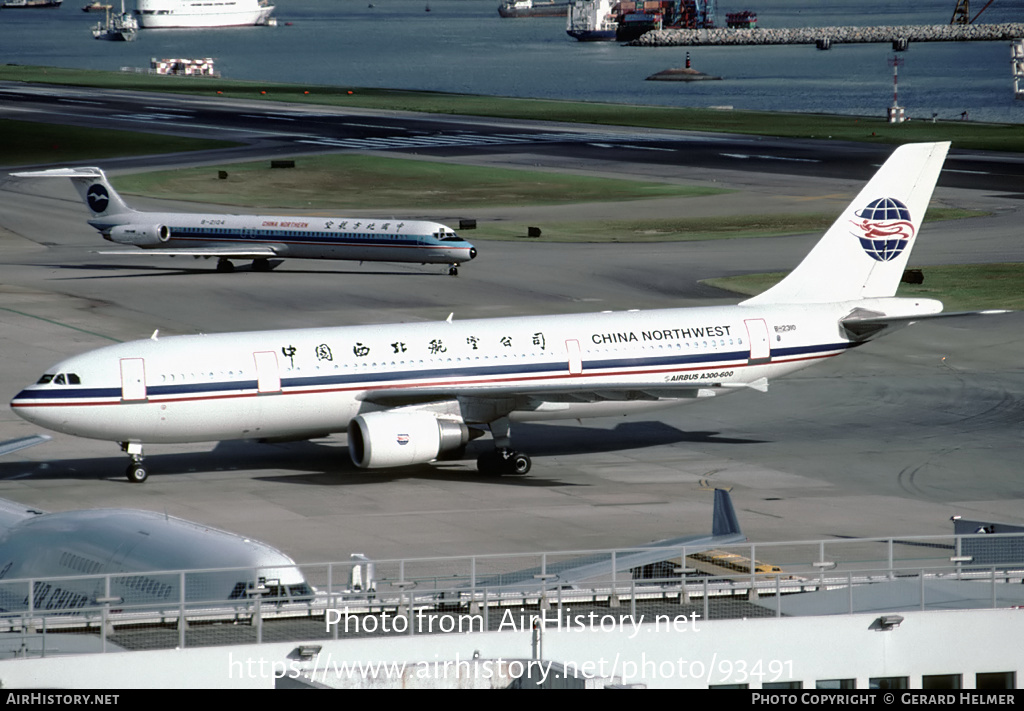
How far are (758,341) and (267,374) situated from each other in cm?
1579

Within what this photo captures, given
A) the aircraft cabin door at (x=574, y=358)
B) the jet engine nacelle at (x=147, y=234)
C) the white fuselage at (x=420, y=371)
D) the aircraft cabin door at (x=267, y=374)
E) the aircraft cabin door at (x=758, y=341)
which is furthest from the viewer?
the jet engine nacelle at (x=147, y=234)

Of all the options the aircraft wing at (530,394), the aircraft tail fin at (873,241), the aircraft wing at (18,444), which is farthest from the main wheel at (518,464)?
the aircraft wing at (18,444)


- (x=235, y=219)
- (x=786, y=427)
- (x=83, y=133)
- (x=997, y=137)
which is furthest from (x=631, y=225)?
(x=83, y=133)

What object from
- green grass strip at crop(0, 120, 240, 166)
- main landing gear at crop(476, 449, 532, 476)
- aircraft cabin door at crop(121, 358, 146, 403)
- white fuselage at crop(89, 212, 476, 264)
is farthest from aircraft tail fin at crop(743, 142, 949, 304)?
green grass strip at crop(0, 120, 240, 166)

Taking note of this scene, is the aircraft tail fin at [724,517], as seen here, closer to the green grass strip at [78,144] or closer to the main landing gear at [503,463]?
the main landing gear at [503,463]

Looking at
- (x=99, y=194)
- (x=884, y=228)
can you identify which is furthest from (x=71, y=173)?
(x=884, y=228)

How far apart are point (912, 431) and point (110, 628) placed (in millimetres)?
33126

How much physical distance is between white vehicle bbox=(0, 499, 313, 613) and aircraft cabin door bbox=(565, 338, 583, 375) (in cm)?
1934

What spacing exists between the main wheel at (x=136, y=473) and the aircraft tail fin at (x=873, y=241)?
67.9 ft

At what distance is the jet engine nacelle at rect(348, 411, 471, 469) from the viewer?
43969mm

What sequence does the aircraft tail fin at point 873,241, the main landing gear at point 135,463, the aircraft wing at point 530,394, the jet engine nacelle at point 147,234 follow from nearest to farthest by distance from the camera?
the main landing gear at point 135,463
the aircraft wing at point 530,394
the aircraft tail fin at point 873,241
the jet engine nacelle at point 147,234

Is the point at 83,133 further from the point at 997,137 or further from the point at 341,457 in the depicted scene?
the point at 341,457

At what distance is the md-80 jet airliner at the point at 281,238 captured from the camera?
83.9m

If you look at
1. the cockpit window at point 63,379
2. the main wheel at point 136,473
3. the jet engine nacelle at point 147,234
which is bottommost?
the main wheel at point 136,473
